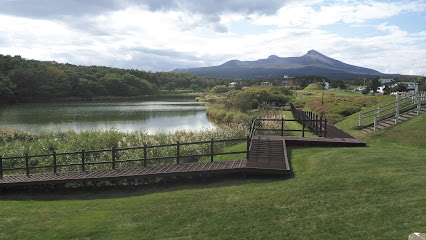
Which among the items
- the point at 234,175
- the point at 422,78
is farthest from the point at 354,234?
the point at 422,78

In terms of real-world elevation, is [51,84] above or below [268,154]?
above

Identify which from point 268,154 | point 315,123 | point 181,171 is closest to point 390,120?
point 315,123

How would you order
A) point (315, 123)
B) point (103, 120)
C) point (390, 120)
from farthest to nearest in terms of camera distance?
1. point (103, 120)
2. point (315, 123)
3. point (390, 120)

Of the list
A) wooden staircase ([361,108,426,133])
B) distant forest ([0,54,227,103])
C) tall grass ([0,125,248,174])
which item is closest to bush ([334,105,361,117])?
wooden staircase ([361,108,426,133])

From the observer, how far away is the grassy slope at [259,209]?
19.7 feet

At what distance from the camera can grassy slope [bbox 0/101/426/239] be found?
602cm

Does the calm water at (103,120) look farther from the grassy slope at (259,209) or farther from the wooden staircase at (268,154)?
the grassy slope at (259,209)

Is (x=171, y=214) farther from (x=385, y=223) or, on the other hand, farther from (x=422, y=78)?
(x=422, y=78)

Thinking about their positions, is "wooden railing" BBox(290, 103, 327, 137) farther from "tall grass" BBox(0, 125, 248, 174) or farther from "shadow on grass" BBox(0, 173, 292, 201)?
"shadow on grass" BBox(0, 173, 292, 201)

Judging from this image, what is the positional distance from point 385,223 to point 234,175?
5.97 meters

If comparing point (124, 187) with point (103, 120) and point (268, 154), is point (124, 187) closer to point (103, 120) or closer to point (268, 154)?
point (268, 154)

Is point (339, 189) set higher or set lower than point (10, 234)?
higher

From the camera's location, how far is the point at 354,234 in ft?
18.3

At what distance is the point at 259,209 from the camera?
7.19 m
